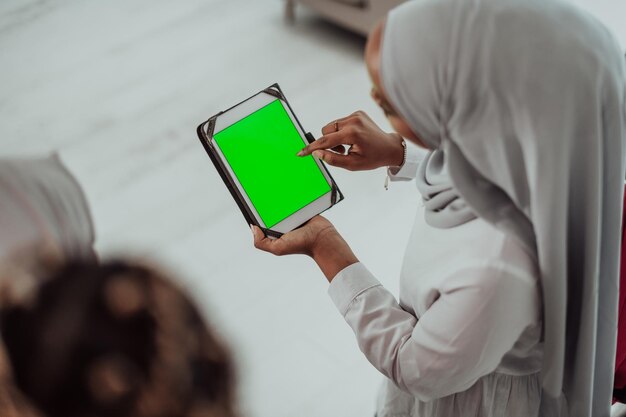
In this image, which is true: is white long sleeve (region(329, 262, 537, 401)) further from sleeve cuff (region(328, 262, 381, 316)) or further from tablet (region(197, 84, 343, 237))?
tablet (region(197, 84, 343, 237))

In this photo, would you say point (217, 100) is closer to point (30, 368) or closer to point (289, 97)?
point (289, 97)

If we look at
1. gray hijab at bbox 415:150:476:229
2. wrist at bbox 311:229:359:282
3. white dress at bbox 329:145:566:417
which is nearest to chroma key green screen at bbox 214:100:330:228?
wrist at bbox 311:229:359:282

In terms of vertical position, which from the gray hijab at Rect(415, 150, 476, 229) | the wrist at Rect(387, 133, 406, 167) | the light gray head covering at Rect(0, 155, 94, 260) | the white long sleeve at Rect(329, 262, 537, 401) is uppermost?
the light gray head covering at Rect(0, 155, 94, 260)

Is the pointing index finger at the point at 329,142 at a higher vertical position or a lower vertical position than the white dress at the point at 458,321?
higher

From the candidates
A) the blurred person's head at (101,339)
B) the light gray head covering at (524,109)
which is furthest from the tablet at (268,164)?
the blurred person's head at (101,339)

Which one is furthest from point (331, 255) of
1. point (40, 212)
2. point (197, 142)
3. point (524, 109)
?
point (197, 142)

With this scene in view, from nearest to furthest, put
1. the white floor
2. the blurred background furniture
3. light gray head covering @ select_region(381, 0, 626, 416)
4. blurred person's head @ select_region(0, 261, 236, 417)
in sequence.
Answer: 1. blurred person's head @ select_region(0, 261, 236, 417)
2. light gray head covering @ select_region(381, 0, 626, 416)
3. the white floor
4. the blurred background furniture

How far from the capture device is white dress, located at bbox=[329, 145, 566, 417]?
78 centimetres

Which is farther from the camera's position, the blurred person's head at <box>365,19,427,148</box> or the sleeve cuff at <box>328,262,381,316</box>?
the sleeve cuff at <box>328,262,381,316</box>

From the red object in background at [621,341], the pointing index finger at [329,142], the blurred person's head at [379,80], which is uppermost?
the blurred person's head at [379,80]

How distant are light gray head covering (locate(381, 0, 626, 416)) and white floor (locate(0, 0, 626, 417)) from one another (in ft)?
3.42

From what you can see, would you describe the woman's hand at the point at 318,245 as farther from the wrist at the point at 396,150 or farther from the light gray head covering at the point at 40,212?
the light gray head covering at the point at 40,212

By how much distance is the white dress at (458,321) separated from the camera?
30.8 inches

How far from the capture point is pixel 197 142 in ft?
7.49
